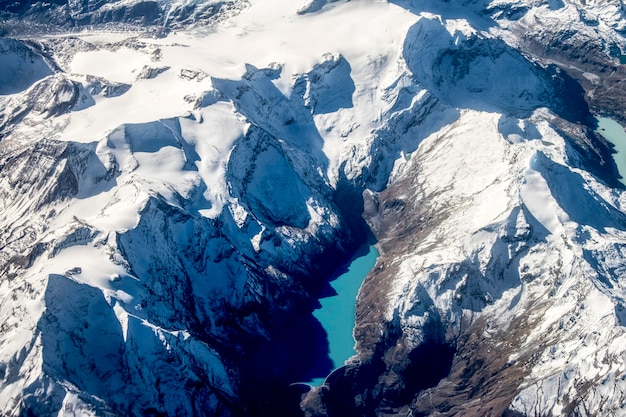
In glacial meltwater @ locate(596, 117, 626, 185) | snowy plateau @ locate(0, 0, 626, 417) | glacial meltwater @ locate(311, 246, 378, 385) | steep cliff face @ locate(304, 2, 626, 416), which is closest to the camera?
snowy plateau @ locate(0, 0, 626, 417)

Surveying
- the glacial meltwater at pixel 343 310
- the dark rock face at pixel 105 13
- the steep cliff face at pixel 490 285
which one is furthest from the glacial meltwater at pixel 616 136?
the dark rock face at pixel 105 13

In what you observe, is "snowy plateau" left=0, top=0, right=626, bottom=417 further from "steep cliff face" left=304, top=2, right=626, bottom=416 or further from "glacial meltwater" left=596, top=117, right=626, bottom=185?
"glacial meltwater" left=596, top=117, right=626, bottom=185

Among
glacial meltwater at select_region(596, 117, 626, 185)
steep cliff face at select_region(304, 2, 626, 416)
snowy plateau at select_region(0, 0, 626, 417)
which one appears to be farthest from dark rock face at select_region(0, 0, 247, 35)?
glacial meltwater at select_region(596, 117, 626, 185)

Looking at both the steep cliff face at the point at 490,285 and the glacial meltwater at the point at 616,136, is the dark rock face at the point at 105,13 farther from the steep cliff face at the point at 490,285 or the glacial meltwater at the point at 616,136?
the glacial meltwater at the point at 616,136

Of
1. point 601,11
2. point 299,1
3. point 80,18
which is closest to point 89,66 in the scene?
point 80,18

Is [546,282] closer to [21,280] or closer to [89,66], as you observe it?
[21,280]
